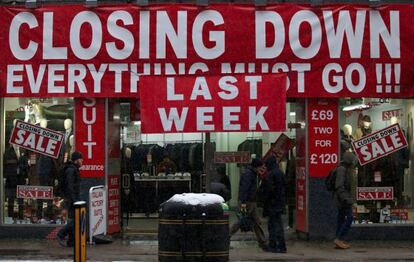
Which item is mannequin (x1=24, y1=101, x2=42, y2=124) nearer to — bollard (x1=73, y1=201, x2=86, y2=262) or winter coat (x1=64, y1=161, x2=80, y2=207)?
winter coat (x1=64, y1=161, x2=80, y2=207)

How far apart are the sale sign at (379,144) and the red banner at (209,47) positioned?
0.83 m

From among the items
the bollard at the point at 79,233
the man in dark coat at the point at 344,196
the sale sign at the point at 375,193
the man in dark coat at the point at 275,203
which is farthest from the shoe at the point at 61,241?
the sale sign at the point at 375,193

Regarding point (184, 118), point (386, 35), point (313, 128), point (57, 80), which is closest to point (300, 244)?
point (313, 128)

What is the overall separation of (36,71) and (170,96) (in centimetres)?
301

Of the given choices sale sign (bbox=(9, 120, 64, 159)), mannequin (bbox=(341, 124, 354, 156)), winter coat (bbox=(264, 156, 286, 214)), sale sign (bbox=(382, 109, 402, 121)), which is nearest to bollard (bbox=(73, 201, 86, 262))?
winter coat (bbox=(264, 156, 286, 214))

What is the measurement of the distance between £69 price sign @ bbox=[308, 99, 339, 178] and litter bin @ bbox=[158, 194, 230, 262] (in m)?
5.03

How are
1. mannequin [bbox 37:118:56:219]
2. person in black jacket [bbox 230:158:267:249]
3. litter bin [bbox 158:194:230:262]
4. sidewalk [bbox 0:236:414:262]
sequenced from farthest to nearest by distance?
mannequin [bbox 37:118:56:219], person in black jacket [bbox 230:158:267:249], sidewalk [bbox 0:236:414:262], litter bin [bbox 158:194:230:262]

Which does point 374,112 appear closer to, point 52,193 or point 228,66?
point 228,66

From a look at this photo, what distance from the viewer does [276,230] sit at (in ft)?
Result: 43.7

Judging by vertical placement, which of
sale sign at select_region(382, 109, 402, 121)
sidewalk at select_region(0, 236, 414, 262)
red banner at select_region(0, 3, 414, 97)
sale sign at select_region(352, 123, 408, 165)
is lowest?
sidewalk at select_region(0, 236, 414, 262)

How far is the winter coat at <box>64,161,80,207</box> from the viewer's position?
13.5 meters

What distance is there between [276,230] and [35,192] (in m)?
5.21

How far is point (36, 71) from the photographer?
14.8m

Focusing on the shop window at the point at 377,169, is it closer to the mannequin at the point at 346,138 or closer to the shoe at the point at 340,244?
the mannequin at the point at 346,138
